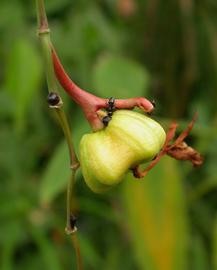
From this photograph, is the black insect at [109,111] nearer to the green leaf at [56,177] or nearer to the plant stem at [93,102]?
the plant stem at [93,102]

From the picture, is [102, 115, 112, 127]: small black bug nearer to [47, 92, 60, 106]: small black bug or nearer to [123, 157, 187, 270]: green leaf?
[47, 92, 60, 106]: small black bug

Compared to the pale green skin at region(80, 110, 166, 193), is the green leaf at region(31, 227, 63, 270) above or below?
below

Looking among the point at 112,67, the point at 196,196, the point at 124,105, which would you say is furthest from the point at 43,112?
the point at 124,105

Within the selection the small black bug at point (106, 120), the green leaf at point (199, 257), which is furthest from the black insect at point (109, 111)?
the green leaf at point (199, 257)

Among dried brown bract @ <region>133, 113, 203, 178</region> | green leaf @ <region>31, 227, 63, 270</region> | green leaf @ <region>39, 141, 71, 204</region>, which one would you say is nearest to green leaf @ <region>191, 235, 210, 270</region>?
green leaf @ <region>31, 227, 63, 270</region>

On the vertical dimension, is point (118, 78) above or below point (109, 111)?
below

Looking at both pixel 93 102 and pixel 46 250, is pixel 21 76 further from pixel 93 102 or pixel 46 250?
pixel 93 102

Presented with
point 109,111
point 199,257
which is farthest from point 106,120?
point 199,257
